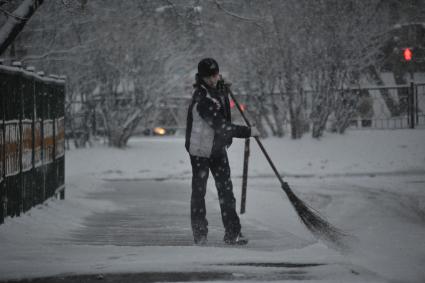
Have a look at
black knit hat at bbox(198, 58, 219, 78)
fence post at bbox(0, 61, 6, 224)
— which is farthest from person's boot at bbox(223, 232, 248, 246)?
fence post at bbox(0, 61, 6, 224)

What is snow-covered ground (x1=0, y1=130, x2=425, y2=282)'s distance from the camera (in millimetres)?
5891

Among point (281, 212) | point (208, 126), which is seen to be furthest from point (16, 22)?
point (281, 212)

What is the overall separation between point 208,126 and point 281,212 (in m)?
3.50

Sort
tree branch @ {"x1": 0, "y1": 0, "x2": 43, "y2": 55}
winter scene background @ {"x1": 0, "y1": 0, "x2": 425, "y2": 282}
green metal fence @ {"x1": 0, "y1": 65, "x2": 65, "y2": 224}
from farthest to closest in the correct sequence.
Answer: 1. tree branch @ {"x1": 0, "y1": 0, "x2": 43, "y2": 55}
2. green metal fence @ {"x1": 0, "y1": 65, "x2": 65, "y2": 224}
3. winter scene background @ {"x1": 0, "y1": 0, "x2": 425, "y2": 282}

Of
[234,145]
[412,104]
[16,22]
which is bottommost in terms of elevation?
[234,145]

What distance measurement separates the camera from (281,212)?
10375 millimetres

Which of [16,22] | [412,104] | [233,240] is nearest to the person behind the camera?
[233,240]

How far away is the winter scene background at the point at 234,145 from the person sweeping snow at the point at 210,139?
30 cm

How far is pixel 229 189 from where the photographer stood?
24.2ft

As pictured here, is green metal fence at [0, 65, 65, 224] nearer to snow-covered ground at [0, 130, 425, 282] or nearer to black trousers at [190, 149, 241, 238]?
snow-covered ground at [0, 130, 425, 282]

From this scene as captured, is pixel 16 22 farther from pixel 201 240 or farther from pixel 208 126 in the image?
pixel 201 240

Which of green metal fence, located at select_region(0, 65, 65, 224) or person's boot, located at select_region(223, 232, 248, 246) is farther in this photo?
green metal fence, located at select_region(0, 65, 65, 224)

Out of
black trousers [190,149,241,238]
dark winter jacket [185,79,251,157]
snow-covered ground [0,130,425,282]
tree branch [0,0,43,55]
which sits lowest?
snow-covered ground [0,130,425,282]

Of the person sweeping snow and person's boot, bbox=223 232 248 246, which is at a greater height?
the person sweeping snow
